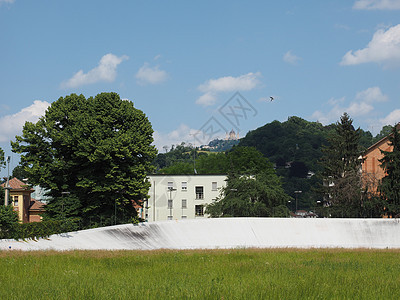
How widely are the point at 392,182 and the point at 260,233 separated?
17725mm

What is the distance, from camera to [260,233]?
45281 millimetres

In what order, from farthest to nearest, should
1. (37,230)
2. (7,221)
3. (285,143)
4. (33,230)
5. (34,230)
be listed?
(285,143), (37,230), (34,230), (33,230), (7,221)

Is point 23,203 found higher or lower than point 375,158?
lower

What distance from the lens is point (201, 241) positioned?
143ft

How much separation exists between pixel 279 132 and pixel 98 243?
15493cm

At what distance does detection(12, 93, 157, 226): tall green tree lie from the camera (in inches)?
1753

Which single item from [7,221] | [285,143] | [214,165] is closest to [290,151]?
[285,143]

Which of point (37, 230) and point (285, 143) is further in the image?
point (285, 143)

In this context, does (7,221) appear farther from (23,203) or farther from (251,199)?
(23,203)

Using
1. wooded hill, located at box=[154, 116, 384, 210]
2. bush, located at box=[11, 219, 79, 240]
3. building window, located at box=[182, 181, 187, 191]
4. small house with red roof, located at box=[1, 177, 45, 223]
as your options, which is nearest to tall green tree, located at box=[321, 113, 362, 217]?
building window, located at box=[182, 181, 187, 191]

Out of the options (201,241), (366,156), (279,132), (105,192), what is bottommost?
(201,241)

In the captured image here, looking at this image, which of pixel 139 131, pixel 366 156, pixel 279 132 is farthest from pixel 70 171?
Result: pixel 279 132

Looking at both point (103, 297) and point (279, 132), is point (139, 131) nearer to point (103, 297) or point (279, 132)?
point (103, 297)

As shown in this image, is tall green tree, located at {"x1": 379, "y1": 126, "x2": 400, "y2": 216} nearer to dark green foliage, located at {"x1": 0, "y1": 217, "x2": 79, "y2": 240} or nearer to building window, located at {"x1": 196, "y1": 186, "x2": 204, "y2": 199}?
building window, located at {"x1": 196, "y1": 186, "x2": 204, "y2": 199}
